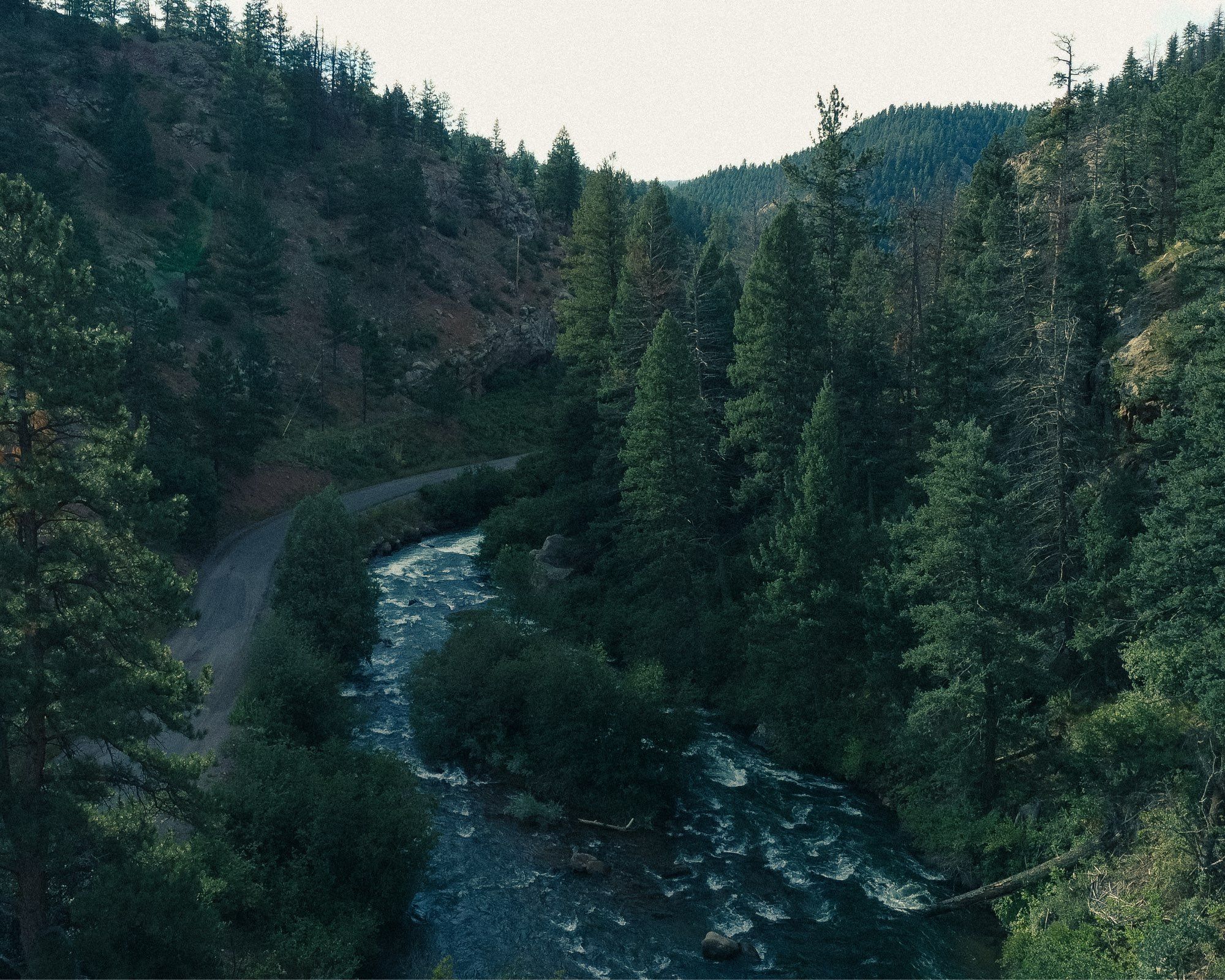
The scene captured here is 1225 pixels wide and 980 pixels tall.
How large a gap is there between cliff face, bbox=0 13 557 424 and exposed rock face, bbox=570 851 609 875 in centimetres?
4876

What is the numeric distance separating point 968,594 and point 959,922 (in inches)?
364

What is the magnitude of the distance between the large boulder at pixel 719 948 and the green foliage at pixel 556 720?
23.6ft

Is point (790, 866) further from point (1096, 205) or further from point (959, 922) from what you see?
point (1096, 205)

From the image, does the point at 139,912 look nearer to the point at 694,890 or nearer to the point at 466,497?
the point at 694,890

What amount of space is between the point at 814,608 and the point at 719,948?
14.5m

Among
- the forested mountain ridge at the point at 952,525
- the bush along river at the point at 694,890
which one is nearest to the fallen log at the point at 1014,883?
the forested mountain ridge at the point at 952,525

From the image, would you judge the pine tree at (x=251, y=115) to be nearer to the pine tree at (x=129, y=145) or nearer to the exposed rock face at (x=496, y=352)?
the pine tree at (x=129, y=145)

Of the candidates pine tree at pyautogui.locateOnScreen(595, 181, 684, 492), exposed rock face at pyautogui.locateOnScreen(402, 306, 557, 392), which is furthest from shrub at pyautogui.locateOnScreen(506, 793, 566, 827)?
exposed rock face at pyautogui.locateOnScreen(402, 306, 557, 392)

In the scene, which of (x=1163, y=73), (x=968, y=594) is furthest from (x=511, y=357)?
(x=1163, y=73)

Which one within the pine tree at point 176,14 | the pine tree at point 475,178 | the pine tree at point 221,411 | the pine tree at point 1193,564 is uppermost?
the pine tree at point 176,14

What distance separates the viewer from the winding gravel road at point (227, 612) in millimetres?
30039

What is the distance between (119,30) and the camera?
97.7 m

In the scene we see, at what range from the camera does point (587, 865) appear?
25875 millimetres

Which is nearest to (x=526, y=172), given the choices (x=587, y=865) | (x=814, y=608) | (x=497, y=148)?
(x=497, y=148)
